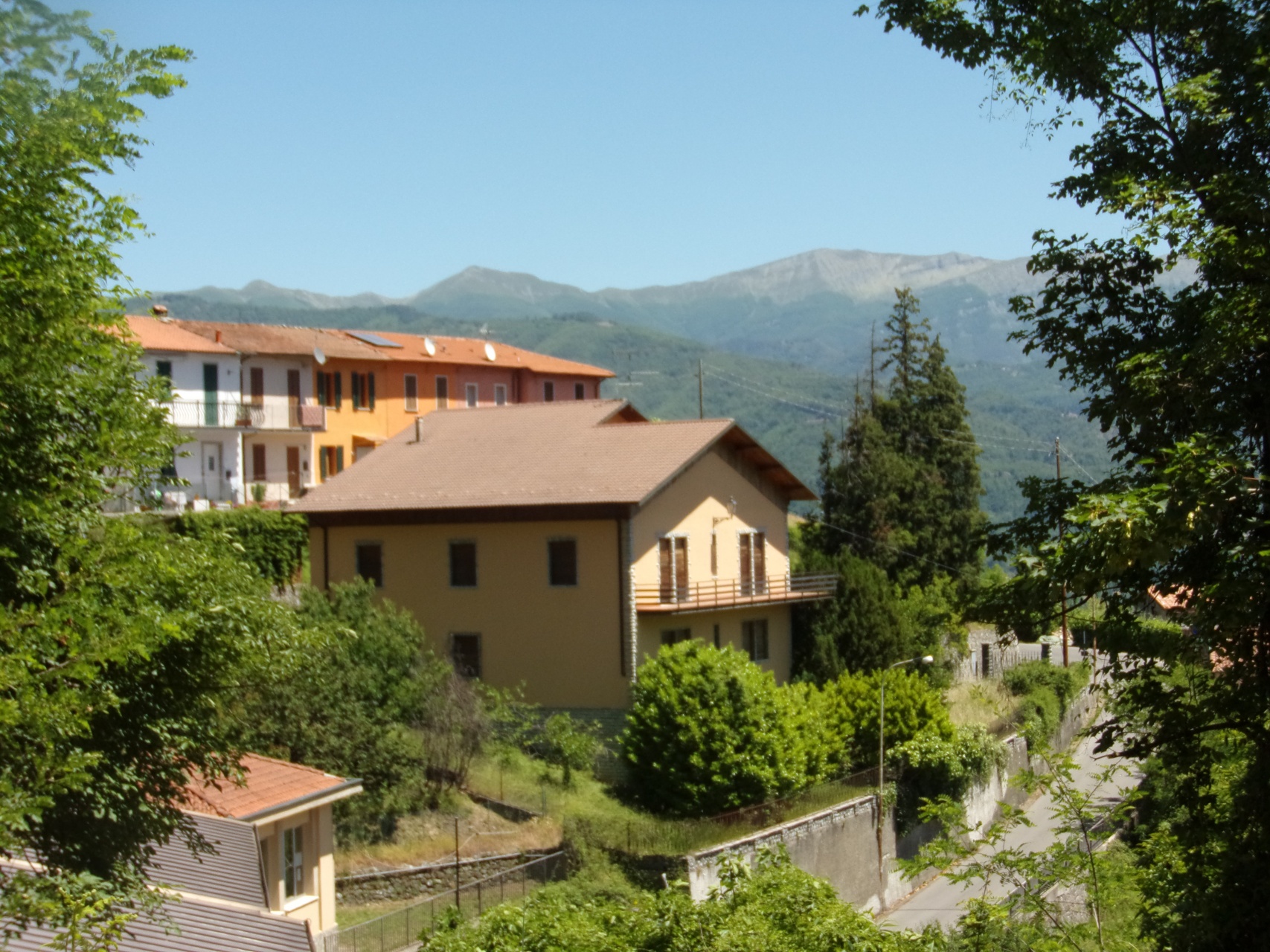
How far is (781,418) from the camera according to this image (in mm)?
186750

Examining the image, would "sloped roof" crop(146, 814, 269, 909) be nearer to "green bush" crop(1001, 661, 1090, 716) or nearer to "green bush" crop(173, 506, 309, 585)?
"green bush" crop(173, 506, 309, 585)

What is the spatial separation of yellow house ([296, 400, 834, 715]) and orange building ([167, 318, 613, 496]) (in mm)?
9724

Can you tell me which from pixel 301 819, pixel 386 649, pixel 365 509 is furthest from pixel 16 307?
pixel 365 509

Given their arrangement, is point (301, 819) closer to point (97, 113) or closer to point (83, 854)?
point (83, 854)

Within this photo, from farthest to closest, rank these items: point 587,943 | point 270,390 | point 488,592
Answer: point 270,390 → point 488,592 → point 587,943

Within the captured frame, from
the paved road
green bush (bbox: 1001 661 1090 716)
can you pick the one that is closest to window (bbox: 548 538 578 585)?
the paved road

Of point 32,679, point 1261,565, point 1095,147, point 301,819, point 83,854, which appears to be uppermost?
point 1095,147

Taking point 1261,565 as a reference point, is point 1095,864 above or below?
below

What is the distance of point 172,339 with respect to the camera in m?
45.2

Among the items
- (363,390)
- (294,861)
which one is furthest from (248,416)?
(294,861)

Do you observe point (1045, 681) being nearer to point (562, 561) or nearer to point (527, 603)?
point (562, 561)

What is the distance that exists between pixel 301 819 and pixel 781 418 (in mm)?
166618

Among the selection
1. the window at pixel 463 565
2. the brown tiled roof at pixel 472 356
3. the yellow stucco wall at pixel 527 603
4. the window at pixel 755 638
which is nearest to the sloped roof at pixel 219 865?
the yellow stucco wall at pixel 527 603

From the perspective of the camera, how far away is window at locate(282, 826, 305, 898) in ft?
73.3
